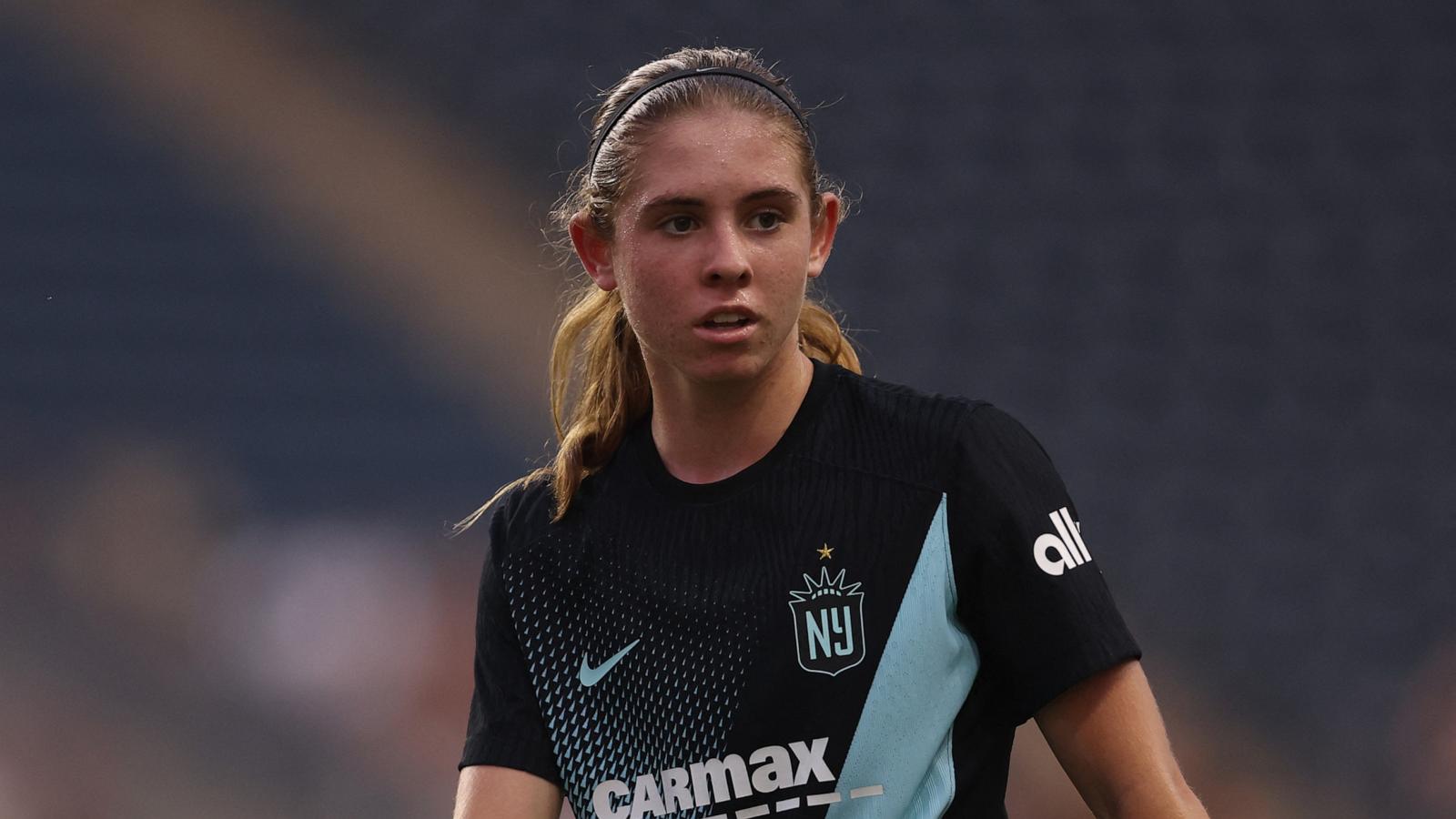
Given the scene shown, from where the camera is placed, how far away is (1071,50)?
427 cm

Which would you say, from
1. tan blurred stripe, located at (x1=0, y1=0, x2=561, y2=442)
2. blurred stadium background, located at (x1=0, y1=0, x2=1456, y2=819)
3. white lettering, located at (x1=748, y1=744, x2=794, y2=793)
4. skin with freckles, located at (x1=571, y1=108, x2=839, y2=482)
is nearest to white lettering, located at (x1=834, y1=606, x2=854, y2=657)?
white lettering, located at (x1=748, y1=744, x2=794, y2=793)

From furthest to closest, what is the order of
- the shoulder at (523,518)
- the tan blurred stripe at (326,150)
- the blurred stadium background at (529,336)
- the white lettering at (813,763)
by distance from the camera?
1. the tan blurred stripe at (326,150)
2. the blurred stadium background at (529,336)
3. the shoulder at (523,518)
4. the white lettering at (813,763)

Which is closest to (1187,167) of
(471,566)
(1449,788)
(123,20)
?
(1449,788)

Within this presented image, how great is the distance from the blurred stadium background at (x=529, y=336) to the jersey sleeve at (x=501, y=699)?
219 cm

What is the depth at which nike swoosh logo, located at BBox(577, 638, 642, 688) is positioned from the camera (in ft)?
5.53

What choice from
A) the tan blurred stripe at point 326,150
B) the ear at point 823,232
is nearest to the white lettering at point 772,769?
the ear at point 823,232

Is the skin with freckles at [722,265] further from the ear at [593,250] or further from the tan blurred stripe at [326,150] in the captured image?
the tan blurred stripe at [326,150]

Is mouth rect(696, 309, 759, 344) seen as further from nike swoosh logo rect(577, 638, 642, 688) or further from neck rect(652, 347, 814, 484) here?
nike swoosh logo rect(577, 638, 642, 688)

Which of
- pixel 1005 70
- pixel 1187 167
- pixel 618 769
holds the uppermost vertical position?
pixel 1005 70

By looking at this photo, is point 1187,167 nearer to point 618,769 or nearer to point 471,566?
point 471,566

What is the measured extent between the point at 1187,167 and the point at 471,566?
2079mm

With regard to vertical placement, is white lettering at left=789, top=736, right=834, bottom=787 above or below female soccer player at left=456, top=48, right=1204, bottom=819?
below

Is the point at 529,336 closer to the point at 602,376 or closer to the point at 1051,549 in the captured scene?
the point at 602,376

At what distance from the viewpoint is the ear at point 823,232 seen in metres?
1.72
